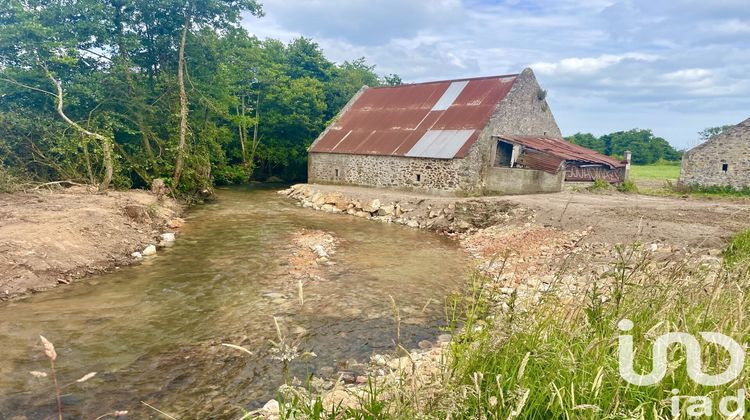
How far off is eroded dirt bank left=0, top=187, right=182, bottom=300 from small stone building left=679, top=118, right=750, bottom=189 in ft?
90.7

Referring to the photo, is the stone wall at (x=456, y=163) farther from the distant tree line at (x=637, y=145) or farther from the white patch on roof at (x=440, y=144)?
the distant tree line at (x=637, y=145)

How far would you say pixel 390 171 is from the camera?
83.1 ft

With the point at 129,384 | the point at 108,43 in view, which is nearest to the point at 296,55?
the point at 108,43

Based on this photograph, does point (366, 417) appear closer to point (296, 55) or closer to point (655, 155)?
point (296, 55)

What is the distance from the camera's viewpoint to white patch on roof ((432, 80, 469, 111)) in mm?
27078

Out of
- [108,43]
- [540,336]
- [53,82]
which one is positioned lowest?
[540,336]

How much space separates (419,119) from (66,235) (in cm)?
2046

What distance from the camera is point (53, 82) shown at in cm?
1902

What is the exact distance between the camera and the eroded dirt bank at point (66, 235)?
940 cm

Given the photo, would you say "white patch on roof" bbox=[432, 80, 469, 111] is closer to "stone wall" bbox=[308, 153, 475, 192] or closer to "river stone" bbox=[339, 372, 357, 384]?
"stone wall" bbox=[308, 153, 475, 192]

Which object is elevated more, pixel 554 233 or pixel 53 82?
pixel 53 82

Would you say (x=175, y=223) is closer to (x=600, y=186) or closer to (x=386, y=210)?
(x=386, y=210)

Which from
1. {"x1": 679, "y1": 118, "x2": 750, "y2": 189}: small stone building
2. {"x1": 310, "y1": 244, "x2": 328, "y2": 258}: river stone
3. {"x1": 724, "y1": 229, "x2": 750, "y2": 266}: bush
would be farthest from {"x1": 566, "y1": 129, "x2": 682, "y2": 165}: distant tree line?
{"x1": 310, "y1": 244, "x2": 328, "y2": 258}: river stone

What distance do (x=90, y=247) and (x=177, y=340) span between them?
5981 millimetres
